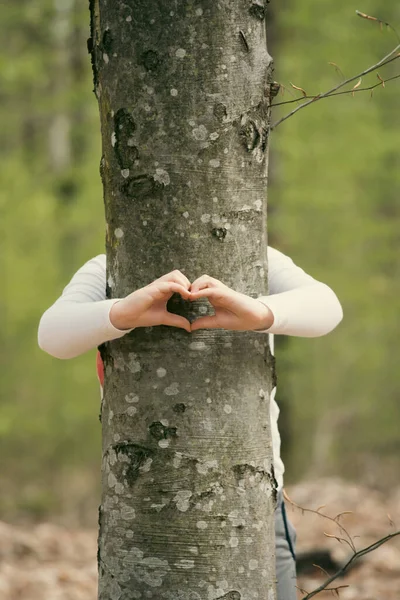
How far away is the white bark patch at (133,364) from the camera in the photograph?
5.86 feet

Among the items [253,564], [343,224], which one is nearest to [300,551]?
[253,564]

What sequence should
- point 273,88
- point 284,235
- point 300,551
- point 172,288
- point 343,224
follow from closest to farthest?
point 172,288 < point 273,88 < point 300,551 < point 284,235 < point 343,224

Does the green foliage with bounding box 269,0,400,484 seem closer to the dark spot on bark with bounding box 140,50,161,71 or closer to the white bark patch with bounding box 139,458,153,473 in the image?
the dark spot on bark with bounding box 140,50,161,71

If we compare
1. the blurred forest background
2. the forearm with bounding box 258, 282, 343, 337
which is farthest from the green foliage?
the forearm with bounding box 258, 282, 343, 337

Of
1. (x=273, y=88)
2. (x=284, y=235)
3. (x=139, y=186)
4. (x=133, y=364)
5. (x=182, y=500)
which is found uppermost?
(x=284, y=235)

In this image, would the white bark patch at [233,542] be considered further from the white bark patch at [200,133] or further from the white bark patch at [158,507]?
the white bark patch at [200,133]

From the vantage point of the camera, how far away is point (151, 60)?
1.76m

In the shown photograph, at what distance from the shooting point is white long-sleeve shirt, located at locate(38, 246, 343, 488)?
1812mm

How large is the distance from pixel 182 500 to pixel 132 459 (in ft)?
0.52

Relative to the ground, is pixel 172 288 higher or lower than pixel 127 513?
higher

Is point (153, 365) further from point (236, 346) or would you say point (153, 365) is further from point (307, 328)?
point (307, 328)

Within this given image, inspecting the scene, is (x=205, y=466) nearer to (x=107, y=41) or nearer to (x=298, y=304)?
Answer: (x=298, y=304)

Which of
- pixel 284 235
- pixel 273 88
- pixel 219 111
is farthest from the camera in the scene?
pixel 284 235

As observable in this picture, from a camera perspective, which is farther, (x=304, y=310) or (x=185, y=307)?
(x=304, y=310)
